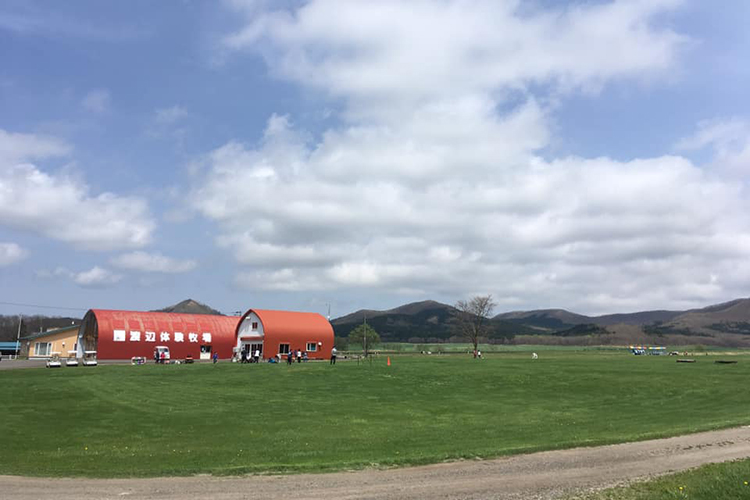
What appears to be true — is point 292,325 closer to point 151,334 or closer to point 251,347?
point 251,347

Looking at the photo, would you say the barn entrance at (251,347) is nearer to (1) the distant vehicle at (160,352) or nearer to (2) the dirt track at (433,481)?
(1) the distant vehicle at (160,352)

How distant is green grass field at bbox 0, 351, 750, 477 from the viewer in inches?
755

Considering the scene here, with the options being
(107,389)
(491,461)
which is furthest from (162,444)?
(107,389)

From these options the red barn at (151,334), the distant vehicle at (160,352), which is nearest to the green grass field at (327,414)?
the distant vehicle at (160,352)

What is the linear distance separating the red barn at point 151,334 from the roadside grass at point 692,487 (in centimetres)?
7745

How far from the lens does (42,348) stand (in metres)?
91.4

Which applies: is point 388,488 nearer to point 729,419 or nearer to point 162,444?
point 162,444

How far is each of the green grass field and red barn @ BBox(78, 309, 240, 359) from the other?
86.6 feet

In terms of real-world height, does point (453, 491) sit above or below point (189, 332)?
below

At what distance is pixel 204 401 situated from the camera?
3453 centimetres

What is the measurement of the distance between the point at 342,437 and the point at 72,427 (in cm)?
1334

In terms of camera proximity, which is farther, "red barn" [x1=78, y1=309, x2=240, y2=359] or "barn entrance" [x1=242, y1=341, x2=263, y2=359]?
"barn entrance" [x1=242, y1=341, x2=263, y2=359]

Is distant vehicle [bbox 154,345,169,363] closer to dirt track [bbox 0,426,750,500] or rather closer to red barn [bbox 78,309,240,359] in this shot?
red barn [bbox 78,309,240,359]

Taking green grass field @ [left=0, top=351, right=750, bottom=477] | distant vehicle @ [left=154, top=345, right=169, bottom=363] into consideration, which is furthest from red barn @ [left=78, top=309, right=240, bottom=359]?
green grass field @ [left=0, top=351, right=750, bottom=477]
